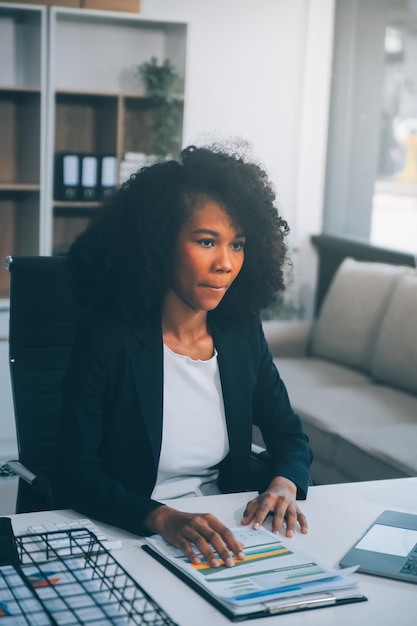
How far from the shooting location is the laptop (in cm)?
141

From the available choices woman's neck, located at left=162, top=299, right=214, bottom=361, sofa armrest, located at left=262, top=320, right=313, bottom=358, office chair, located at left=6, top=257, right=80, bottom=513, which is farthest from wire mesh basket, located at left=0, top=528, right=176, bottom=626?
sofa armrest, located at left=262, top=320, right=313, bottom=358

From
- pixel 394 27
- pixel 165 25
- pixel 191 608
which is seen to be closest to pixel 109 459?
pixel 191 608

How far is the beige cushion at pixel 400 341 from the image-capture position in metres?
3.84

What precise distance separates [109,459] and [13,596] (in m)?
0.65

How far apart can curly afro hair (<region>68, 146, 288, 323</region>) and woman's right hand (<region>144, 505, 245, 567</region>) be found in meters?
0.49

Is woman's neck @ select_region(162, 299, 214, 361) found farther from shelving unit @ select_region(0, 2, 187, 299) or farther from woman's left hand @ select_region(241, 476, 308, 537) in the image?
shelving unit @ select_region(0, 2, 187, 299)

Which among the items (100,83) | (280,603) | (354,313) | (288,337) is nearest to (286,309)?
(288,337)

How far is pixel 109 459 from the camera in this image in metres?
1.82

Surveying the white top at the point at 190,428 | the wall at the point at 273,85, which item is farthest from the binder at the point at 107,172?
the white top at the point at 190,428

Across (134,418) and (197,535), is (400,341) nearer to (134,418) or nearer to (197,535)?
(134,418)

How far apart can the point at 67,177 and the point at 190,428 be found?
2.83 meters

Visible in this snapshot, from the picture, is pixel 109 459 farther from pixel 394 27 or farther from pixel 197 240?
pixel 394 27

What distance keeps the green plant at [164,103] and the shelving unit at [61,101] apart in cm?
5

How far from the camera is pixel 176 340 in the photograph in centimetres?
191
